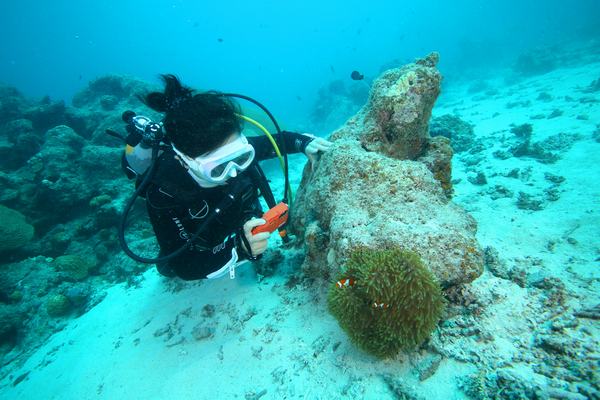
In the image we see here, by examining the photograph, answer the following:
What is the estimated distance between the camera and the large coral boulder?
252 cm

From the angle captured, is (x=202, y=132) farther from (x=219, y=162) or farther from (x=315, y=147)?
(x=315, y=147)

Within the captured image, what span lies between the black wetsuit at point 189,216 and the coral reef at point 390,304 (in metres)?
1.60

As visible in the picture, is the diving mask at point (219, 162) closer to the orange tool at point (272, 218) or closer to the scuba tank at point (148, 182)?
the scuba tank at point (148, 182)

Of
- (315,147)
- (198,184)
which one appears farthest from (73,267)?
(315,147)

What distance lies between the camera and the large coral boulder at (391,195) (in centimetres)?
252

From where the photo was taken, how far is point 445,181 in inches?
156

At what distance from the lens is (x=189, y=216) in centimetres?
326

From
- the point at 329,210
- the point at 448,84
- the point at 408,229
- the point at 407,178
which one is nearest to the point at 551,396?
the point at 408,229

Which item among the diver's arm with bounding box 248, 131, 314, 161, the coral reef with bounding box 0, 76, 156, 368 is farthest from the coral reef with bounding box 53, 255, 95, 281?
the diver's arm with bounding box 248, 131, 314, 161

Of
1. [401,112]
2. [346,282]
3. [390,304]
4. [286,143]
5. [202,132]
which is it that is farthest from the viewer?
[286,143]

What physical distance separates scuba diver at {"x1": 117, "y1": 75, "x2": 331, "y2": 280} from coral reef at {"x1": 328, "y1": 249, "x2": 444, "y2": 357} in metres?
1.38

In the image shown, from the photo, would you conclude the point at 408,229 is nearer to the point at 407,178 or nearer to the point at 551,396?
the point at 407,178

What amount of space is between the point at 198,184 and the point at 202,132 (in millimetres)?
642

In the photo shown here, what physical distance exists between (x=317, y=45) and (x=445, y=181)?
127 metres
